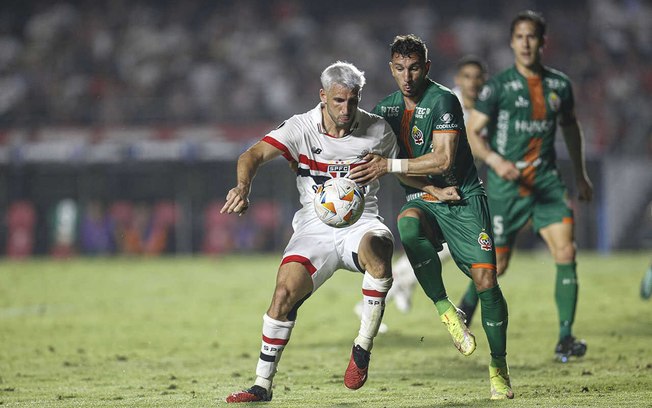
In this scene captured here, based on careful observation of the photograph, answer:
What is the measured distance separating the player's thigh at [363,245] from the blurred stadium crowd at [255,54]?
1683cm

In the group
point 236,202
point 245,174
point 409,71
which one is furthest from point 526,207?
point 236,202

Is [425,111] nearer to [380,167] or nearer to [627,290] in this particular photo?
[380,167]

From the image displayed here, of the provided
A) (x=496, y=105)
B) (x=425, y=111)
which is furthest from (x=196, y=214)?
(x=425, y=111)

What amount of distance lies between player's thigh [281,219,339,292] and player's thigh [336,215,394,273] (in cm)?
6

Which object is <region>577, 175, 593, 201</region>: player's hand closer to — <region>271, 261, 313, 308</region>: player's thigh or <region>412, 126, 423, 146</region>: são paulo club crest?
<region>412, 126, 423, 146</region>: são paulo club crest

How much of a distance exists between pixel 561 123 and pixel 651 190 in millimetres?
14983

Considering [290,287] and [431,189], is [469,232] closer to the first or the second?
[431,189]

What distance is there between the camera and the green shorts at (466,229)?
21.8 feet

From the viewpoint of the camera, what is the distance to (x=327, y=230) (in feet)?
22.0

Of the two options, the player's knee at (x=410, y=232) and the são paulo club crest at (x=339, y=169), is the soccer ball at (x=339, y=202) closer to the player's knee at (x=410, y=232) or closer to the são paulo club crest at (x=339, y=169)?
the são paulo club crest at (x=339, y=169)

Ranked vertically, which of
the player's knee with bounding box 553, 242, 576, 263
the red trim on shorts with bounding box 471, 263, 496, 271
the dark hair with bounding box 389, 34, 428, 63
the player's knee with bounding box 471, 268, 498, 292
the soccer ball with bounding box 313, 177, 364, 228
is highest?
the dark hair with bounding box 389, 34, 428, 63

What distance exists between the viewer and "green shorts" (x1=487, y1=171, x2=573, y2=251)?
8539 millimetres

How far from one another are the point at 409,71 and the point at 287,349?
372cm

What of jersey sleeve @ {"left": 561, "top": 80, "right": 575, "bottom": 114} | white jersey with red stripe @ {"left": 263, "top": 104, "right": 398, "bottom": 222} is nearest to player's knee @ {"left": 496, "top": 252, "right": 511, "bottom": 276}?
jersey sleeve @ {"left": 561, "top": 80, "right": 575, "bottom": 114}
